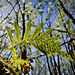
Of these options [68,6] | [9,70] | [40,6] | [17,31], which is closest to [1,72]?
[9,70]

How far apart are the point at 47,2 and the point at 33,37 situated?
3669 mm

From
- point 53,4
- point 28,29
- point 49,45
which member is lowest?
point 49,45

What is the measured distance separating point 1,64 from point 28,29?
233 mm

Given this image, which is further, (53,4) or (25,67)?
(53,4)

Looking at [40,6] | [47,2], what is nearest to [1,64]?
[40,6]

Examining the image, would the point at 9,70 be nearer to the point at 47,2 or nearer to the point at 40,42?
the point at 40,42

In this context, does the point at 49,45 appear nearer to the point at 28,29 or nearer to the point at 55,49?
the point at 55,49


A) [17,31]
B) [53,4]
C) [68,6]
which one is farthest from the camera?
[68,6]

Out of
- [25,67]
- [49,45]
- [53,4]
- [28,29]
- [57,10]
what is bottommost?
[25,67]

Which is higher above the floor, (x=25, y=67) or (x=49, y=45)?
(x=49, y=45)

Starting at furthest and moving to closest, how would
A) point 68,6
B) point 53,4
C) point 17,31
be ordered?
point 68,6 < point 53,4 < point 17,31

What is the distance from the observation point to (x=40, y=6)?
12.0 ft

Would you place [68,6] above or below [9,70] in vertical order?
above

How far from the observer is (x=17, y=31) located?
472 mm
